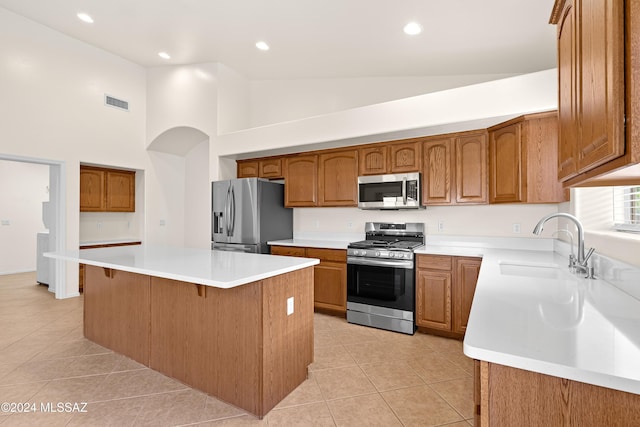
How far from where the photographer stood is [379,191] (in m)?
3.70

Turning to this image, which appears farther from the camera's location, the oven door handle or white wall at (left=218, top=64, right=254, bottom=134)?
white wall at (left=218, top=64, right=254, bottom=134)

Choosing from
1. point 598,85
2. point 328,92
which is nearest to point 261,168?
point 328,92

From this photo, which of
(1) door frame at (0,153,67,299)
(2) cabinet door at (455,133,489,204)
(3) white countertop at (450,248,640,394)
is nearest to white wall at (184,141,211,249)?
(1) door frame at (0,153,67,299)

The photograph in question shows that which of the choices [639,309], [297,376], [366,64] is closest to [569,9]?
[639,309]

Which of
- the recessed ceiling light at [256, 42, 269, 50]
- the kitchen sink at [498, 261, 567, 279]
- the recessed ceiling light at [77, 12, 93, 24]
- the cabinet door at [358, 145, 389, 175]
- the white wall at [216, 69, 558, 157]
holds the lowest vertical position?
the kitchen sink at [498, 261, 567, 279]

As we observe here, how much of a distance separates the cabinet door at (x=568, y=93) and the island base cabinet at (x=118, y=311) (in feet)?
9.04

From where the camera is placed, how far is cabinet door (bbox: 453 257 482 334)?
2967mm

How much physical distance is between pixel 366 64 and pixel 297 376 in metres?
3.63

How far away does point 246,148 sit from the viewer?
14.8 ft

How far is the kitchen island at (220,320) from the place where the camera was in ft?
6.20

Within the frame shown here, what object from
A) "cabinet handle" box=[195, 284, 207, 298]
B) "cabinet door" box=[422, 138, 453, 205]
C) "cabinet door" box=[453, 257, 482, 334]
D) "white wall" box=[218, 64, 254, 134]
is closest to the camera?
"cabinet handle" box=[195, 284, 207, 298]

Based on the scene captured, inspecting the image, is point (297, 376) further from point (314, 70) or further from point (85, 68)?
point (85, 68)

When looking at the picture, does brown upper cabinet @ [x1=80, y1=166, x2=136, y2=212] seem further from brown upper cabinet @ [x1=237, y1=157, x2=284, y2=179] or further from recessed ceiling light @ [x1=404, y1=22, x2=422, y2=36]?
recessed ceiling light @ [x1=404, y1=22, x2=422, y2=36]

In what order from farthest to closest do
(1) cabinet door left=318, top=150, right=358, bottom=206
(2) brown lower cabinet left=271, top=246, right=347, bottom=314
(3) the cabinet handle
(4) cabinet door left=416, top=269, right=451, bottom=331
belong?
(1) cabinet door left=318, top=150, right=358, bottom=206, (2) brown lower cabinet left=271, top=246, right=347, bottom=314, (4) cabinet door left=416, top=269, right=451, bottom=331, (3) the cabinet handle
